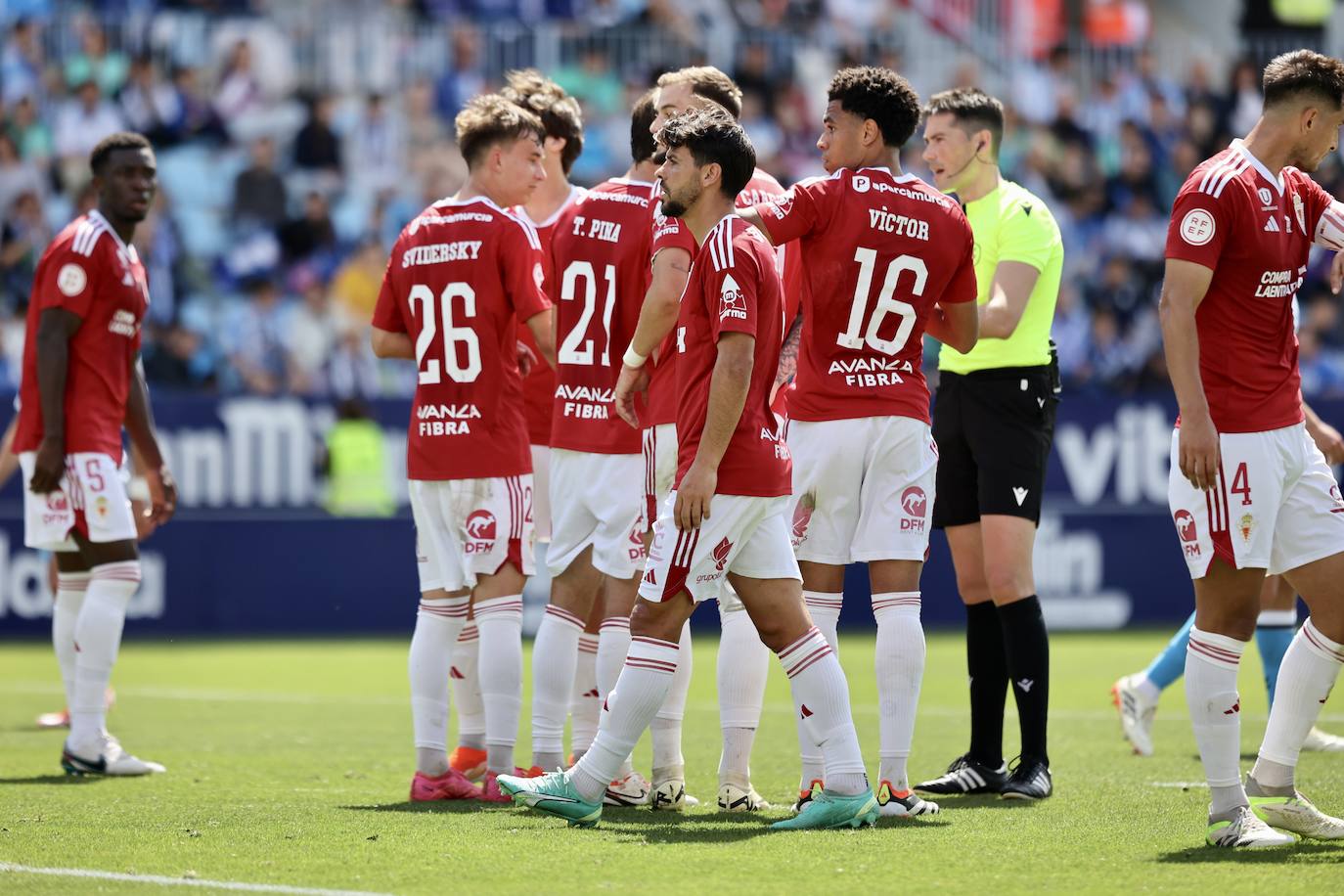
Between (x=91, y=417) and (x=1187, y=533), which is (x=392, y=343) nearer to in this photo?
(x=91, y=417)

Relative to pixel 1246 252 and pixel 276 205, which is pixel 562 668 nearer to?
pixel 1246 252

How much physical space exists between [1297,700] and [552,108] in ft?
13.6

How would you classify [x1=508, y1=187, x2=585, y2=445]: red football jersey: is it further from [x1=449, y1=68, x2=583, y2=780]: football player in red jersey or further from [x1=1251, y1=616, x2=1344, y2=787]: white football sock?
[x1=1251, y1=616, x2=1344, y2=787]: white football sock

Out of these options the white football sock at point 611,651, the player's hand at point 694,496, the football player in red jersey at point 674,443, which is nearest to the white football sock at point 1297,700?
the football player in red jersey at point 674,443

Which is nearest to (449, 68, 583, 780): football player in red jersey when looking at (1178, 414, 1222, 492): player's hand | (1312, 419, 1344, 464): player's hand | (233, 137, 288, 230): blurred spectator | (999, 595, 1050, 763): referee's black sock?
(999, 595, 1050, 763): referee's black sock

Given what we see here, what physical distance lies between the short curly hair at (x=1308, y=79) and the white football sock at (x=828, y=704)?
2.44 m

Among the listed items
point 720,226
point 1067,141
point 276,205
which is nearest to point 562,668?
point 720,226

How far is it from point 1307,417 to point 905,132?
2.28 meters

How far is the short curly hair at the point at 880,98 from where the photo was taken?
6.82 m

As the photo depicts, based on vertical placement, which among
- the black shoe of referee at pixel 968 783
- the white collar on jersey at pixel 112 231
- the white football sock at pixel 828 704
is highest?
the white collar on jersey at pixel 112 231

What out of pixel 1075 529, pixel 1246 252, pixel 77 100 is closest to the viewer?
pixel 1246 252

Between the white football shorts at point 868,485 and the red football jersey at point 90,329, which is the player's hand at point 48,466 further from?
the white football shorts at point 868,485

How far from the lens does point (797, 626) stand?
6371mm

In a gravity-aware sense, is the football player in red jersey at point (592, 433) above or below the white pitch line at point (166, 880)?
above
